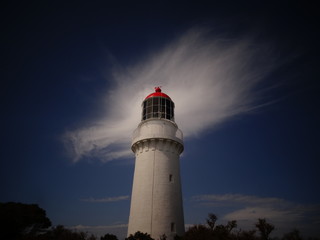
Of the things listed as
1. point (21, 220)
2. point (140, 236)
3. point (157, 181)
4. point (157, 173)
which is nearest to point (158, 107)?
point (157, 173)

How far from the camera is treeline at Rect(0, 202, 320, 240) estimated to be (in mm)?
12812

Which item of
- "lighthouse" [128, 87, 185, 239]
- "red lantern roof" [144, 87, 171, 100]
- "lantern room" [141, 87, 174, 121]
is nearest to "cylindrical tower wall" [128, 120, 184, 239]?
"lighthouse" [128, 87, 185, 239]

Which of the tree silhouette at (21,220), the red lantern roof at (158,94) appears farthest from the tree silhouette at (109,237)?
the red lantern roof at (158,94)

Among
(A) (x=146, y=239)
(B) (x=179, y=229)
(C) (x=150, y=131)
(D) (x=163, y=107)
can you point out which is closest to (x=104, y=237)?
(A) (x=146, y=239)

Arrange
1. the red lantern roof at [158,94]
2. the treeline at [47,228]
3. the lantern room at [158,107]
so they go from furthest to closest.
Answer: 1. the red lantern roof at [158,94]
2. the lantern room at [158,107]
3. the treeline at [47,228]

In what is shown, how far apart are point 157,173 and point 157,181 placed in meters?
0.62

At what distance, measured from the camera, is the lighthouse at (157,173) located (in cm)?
1490

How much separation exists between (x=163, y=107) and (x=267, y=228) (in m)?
14.7

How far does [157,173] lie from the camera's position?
16.2 meters

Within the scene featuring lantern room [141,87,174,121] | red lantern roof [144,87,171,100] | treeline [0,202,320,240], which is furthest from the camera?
red lantern roof [144,87,171,100]

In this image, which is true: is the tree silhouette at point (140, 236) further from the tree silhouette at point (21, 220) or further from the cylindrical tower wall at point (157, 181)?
the tree silhouette at point (21, 220)

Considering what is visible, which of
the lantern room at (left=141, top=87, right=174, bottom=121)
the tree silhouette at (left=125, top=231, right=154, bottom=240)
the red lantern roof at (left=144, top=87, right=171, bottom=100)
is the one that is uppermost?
the red lantern roof at (left=144, top=87, right=171, bottom=100)

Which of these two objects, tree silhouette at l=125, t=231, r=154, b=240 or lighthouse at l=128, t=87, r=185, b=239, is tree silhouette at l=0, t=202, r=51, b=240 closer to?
lighthouse at l=128, t=87, r=185, b=239

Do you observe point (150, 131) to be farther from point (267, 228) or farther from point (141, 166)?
point (267, 228)
